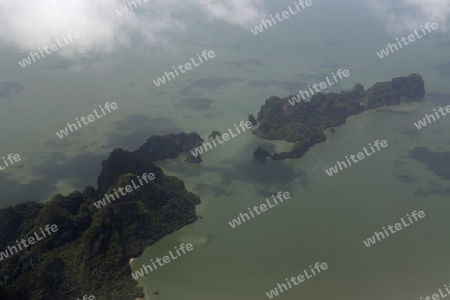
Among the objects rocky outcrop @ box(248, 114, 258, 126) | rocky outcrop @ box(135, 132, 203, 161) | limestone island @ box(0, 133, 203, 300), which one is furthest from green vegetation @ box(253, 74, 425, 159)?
limestone island @ box(0, 133, 203, 300)

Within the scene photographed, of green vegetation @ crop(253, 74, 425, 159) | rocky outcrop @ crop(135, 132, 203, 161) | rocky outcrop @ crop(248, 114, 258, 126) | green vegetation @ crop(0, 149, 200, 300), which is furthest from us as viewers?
rocky outcrop @ crop(248, 114, 258, 126)

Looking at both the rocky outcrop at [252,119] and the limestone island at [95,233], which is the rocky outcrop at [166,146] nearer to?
the limestone island at [95,233]

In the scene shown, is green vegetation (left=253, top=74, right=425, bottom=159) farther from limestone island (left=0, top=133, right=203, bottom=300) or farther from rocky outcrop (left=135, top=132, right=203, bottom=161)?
limestone island (left=0, top=133, right=203, bottom=300)

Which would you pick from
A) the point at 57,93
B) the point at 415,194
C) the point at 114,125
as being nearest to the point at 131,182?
the point at 114,125

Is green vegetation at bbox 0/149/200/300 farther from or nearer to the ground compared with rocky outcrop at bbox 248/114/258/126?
nearer to the ground

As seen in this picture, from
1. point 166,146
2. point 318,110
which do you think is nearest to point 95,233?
point 166,146

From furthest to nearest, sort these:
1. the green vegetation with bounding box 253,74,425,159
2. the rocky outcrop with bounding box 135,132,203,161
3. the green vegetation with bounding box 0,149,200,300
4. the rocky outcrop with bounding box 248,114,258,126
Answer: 1. the rocky outcrop with bounding box 248,114,258,126
2. the green vegetation with bounding box 253,74,425,159
3. the rocky outcrop with bounding box 135,132,203,161
4. the green vegetation with bounding box 0,149,200,300

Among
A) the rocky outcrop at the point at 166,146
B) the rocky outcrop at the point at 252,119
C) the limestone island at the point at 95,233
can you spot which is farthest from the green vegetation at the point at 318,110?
the limestone island at the point at 95,233

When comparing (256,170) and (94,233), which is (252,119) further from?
(94,233)

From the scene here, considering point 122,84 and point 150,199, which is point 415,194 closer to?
point 150,199
